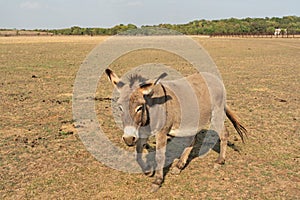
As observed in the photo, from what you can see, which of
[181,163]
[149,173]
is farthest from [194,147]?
[149,173]

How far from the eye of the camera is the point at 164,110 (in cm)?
499

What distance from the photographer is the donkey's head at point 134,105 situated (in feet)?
13.9

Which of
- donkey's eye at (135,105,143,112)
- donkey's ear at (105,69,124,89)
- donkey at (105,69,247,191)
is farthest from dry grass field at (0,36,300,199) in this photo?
donkey's ear at (105,69,124,89)

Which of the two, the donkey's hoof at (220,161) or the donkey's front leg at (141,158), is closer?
the donkey's front leg at (141,158)

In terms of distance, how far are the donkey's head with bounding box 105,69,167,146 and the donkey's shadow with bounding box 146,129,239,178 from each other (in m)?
1.85

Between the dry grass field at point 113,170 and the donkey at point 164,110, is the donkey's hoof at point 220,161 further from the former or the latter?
the dry grass field at point 113,170

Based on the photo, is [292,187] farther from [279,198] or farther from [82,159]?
[82,159]

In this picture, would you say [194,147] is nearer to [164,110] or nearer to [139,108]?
[164,110]

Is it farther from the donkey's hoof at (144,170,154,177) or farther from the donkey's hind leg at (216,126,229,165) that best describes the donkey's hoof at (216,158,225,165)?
the donkey's hoof at (144,170,154,177)

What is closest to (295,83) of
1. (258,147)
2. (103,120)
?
(258,147)

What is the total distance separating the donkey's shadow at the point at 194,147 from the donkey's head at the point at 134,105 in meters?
1.85

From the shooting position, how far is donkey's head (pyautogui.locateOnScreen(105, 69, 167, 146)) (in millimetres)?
4246

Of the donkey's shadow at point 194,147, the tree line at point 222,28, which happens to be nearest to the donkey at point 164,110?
the donkey's shadow at point 194,147

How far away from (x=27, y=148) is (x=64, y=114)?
2.77 m
